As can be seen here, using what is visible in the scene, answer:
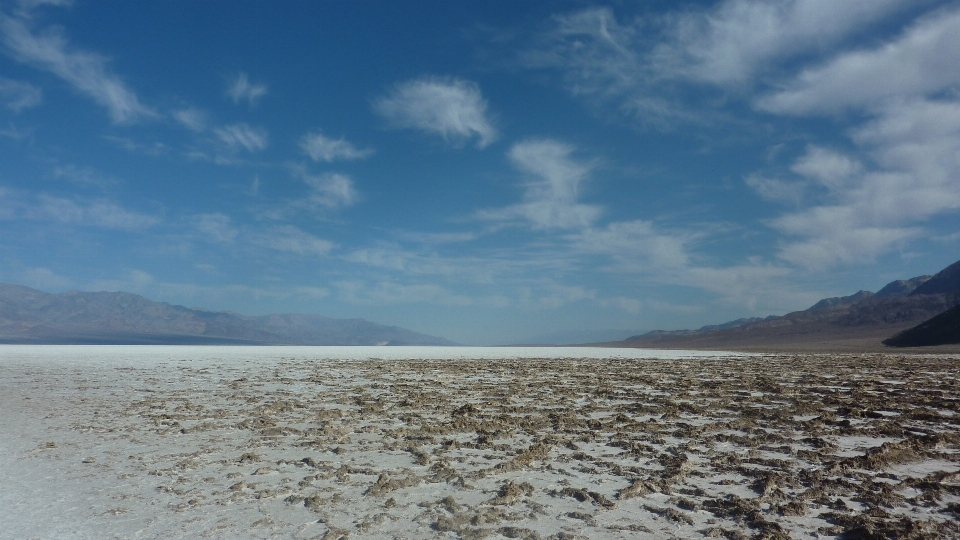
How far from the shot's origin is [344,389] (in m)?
15.0

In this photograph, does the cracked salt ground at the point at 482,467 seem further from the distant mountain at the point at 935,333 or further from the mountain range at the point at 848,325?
the mountain range at the point at 848,325

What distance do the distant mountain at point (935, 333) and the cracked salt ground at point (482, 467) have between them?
60499mm

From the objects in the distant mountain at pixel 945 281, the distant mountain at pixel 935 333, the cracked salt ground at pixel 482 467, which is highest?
the distant mountain at pixel 945 281

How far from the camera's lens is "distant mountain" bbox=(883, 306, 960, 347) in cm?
5909

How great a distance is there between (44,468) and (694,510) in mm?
7207

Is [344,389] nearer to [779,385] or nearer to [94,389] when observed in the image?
[94,389]

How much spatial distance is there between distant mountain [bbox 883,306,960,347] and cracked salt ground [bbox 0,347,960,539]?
198 ft

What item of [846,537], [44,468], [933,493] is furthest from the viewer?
[44,468]

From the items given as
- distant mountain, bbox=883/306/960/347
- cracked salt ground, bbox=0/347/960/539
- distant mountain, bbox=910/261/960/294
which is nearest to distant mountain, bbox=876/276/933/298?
distant mountain, bbox=910/261/960/294

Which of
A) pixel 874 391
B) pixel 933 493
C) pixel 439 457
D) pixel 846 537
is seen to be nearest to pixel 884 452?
pixel 933 493

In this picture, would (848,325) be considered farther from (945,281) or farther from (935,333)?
(945,281)

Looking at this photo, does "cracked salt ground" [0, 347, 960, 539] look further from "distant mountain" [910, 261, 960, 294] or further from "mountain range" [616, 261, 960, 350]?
"distant mountain" [910, 261, 960, 294]

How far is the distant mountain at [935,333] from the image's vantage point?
5909 cm

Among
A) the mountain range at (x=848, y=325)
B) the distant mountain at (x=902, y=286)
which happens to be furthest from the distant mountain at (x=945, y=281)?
the distant mountain at (x=902, y=286)
